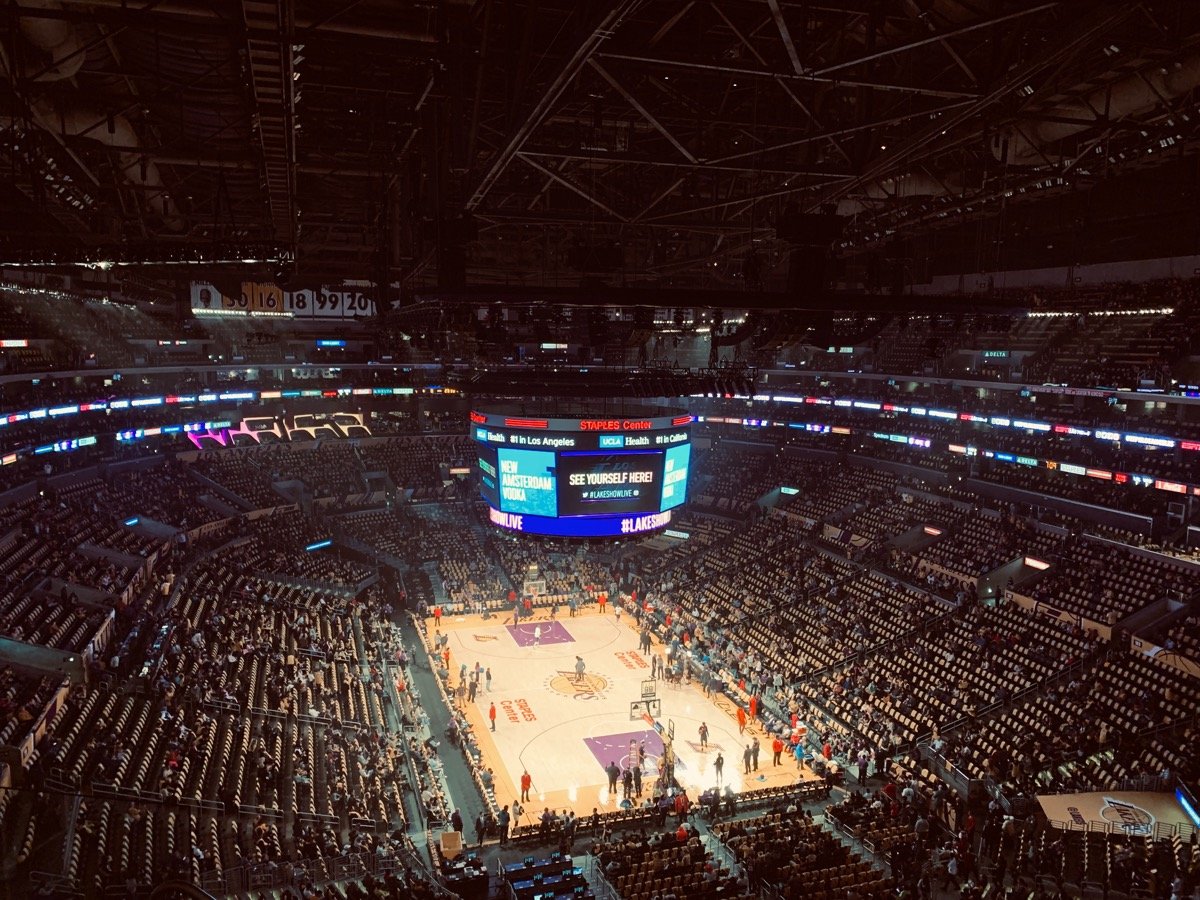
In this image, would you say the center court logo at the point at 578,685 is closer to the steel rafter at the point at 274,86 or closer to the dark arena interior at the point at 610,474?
the dark arena interior at the point at 610,474

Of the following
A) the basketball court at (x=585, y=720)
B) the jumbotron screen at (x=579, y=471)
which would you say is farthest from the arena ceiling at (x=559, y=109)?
the basketball court at (x=585, y=720)

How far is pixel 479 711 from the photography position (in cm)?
2233

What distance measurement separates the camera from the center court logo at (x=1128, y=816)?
14359 millimetres

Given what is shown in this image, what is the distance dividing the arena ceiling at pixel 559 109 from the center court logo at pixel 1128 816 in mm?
10832

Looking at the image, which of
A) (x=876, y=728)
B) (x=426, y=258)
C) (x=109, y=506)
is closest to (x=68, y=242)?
(x=426, y=258)

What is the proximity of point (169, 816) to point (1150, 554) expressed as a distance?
23682mm

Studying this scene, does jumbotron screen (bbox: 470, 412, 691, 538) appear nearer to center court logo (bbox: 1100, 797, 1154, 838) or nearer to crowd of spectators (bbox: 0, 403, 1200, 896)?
crowd of spectators (bbox: 0, 403, 1200, 896)

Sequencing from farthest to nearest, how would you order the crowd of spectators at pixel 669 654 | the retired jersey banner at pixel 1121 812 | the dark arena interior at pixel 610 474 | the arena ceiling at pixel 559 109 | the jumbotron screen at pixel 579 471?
the jumbotron screen at pixel 579 471, the retired jersey banner at pixel 1121 812, the crowd of spectators at pixel 669 654, the dark arena interior at pixel 610 474, the arena ceiling at pixel 559 109

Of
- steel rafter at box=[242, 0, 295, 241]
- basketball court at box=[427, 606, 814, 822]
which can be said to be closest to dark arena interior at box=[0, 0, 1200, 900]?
steel rafter at box=[242, 0, 295, 241]

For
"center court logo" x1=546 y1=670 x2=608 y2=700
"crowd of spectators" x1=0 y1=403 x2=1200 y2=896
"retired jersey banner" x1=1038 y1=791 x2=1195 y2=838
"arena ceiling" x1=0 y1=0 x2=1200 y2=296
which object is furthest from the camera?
"center court logo" x1=546 y1=670 x2=608 y2=700

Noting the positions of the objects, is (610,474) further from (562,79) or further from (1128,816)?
(562,79)

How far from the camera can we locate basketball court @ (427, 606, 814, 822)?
18.8m

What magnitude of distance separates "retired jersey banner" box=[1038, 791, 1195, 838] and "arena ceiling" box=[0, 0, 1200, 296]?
426 inches

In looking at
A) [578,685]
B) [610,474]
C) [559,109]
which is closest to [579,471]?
[610,474]
